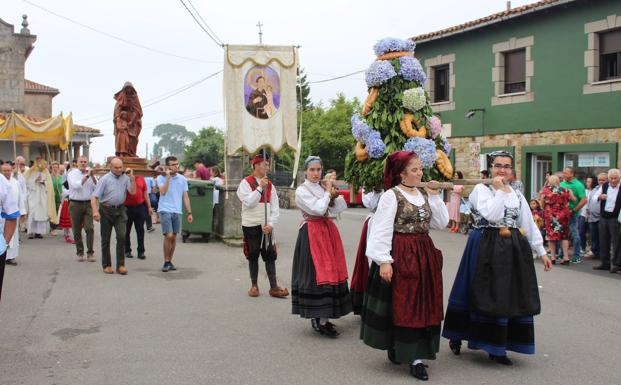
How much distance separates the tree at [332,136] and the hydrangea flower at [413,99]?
3475 cm

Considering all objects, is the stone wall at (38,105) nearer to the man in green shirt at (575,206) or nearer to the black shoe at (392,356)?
the man in green shirt at (575,206)

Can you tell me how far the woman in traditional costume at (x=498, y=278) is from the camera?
5.56 meters

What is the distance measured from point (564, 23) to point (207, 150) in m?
52.5

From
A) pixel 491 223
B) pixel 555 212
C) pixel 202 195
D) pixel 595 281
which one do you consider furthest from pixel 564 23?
pixel 491 223

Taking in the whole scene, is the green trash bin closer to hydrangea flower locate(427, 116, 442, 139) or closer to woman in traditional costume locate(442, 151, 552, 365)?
hydrangea flower locate(427, 116, 442, 139)

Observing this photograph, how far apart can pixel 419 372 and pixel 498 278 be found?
106 cm

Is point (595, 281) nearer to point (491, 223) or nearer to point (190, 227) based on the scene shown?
point (491, 223)

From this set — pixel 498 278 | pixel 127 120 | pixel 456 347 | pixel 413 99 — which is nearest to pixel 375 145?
pixel 413 99

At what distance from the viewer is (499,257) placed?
5613mm

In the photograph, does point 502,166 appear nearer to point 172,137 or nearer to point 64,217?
point 64,217

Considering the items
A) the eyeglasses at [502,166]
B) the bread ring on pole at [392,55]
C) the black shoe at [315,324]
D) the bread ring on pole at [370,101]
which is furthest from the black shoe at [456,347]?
the bread ring on pole at [392,55]

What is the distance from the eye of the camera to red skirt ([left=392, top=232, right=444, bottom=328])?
5.27 m

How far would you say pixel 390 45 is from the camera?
7.64 metres

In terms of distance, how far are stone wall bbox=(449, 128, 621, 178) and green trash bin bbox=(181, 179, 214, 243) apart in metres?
8.93
